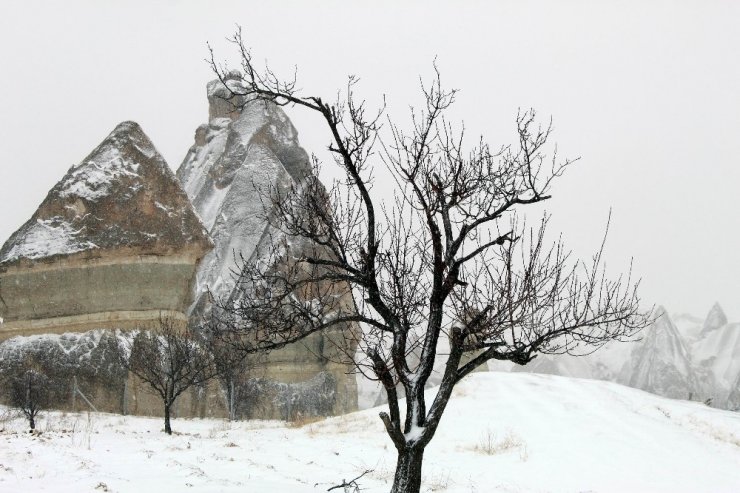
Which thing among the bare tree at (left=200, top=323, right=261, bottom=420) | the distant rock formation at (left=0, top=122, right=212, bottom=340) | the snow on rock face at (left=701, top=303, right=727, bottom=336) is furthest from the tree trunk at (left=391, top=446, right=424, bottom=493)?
the snow on rock face at (left=701, top=303, right=727, bottom=336)

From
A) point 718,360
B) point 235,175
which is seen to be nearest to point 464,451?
point 235,175

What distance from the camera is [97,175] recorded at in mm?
28609

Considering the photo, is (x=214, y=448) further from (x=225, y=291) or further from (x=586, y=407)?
(x=225, y=291)

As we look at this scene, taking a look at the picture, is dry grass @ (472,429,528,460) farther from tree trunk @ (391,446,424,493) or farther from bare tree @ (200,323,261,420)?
bare tree @ (200,323,261,420)

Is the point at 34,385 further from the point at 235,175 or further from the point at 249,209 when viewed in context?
the point at 235,175

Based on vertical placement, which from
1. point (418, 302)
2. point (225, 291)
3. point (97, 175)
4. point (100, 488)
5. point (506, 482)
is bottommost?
point (506, 482)

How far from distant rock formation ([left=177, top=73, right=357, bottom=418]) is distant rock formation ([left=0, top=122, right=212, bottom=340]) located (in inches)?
258

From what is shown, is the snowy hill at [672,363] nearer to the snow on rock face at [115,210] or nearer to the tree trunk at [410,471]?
the snow on rock face at [115,210]

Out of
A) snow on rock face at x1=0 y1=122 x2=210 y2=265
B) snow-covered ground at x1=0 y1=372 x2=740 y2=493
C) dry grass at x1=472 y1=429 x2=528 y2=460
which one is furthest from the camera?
snow on rock face at x1=0 y1=122 x2=210 y2=265

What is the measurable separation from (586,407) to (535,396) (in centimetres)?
173

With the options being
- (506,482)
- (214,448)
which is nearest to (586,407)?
(506,482)

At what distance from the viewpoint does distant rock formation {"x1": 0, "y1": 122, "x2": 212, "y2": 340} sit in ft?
86.8

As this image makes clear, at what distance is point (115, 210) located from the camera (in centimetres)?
2819

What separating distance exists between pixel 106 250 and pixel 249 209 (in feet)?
65.7
